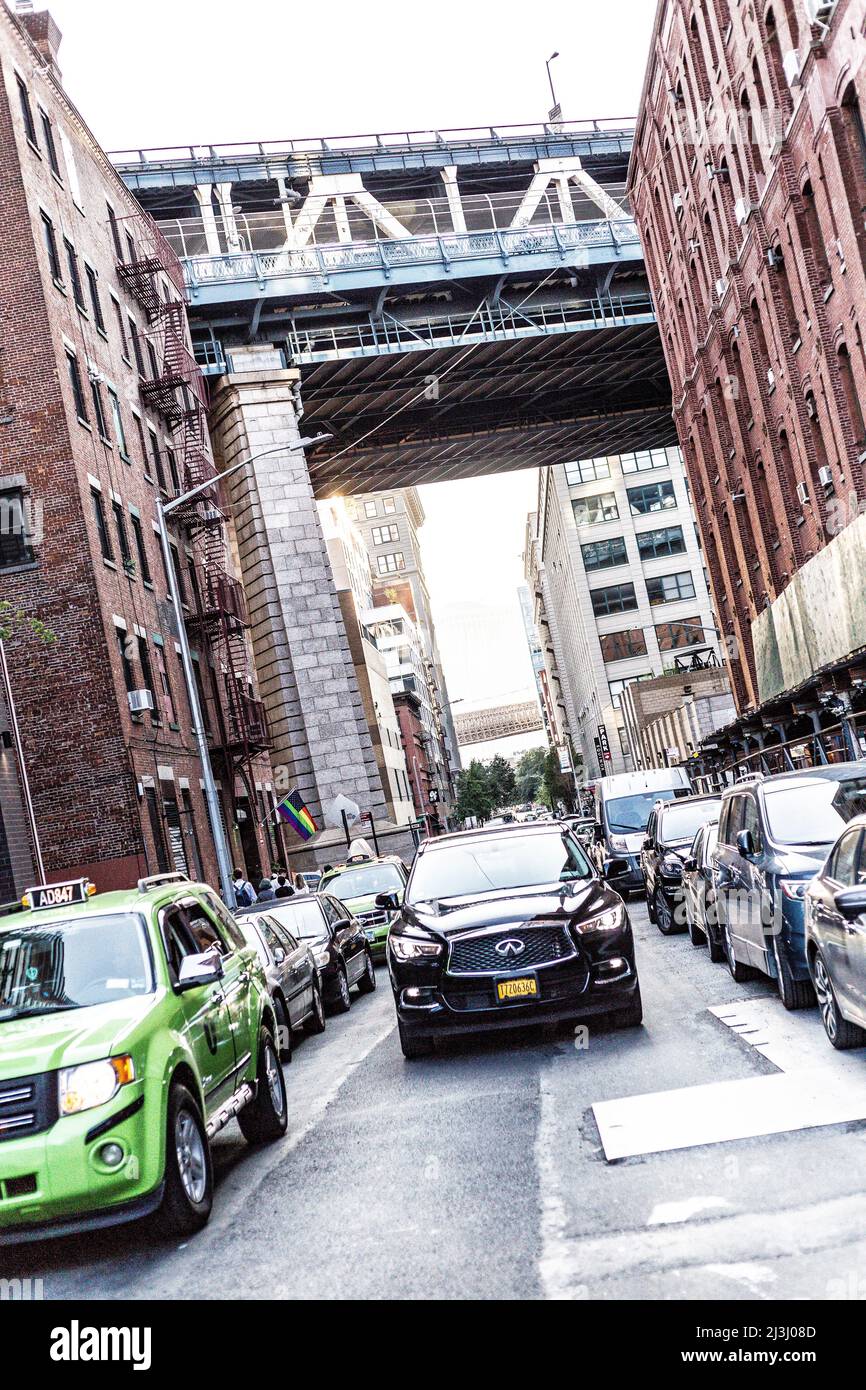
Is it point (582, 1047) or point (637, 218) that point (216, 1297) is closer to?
point (582, 1047)

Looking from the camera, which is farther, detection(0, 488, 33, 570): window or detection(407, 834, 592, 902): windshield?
detection(0, 488, 33, 570): window

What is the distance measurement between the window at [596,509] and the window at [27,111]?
255 ft

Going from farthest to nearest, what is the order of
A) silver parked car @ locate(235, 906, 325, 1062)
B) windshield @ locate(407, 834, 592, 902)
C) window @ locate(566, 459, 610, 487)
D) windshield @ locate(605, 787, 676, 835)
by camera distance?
window @ locate(566, 459, 610, 487) < windshield @ locate(605, 787, 676, 835) < silver parked car @ locate(235, 906, 325, 1062) < windshield @ locate(407, 834, 592, 902)

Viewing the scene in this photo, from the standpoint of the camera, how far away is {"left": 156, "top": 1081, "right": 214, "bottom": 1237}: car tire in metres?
7.11

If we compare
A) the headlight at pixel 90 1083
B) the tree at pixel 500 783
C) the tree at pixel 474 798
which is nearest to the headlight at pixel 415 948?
the headlight at pixel 90 1083

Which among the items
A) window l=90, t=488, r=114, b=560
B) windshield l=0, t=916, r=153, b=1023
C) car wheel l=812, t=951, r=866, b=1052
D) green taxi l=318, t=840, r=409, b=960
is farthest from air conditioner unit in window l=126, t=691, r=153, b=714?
car wheel l=812, t=951, r=866, b=1052

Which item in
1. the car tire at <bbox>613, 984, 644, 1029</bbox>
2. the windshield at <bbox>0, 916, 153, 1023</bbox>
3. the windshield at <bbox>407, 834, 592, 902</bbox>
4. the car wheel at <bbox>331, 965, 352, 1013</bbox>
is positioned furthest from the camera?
the car wheel at <bbox>331, 965, 352, 1013</bbox>

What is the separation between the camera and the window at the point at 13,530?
96.2ft

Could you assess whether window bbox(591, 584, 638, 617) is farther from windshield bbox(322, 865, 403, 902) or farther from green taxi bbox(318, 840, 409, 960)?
windshield bbox(322, 865, 403, 902)

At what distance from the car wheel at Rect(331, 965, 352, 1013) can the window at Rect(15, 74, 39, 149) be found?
69.3ft

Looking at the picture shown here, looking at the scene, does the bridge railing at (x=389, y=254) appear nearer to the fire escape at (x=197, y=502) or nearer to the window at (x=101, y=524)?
the fire escape at (x=197, y=502)

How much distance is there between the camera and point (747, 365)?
1547 inches

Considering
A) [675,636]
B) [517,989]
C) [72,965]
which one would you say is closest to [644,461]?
[675,636]
